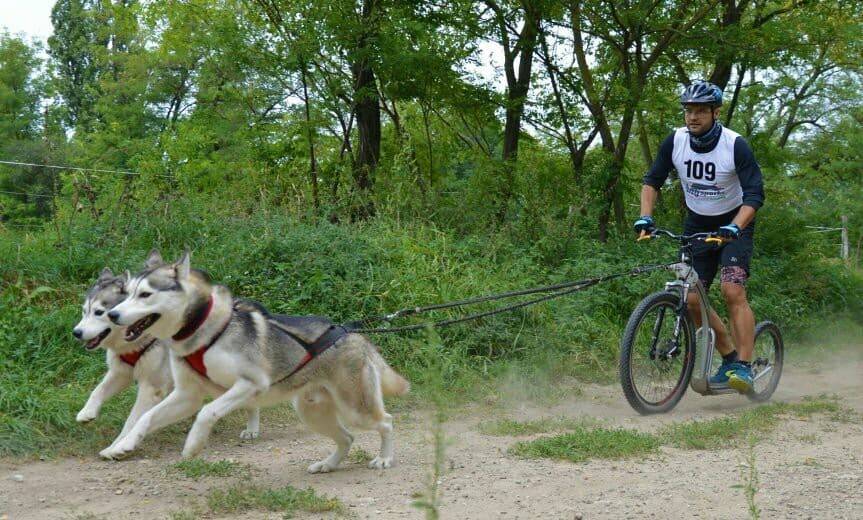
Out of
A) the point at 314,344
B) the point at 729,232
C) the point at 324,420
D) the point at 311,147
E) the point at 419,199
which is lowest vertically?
the point at 324,420

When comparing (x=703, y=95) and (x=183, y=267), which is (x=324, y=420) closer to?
(x=183, y=267)

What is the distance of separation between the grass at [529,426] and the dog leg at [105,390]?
2.49 m

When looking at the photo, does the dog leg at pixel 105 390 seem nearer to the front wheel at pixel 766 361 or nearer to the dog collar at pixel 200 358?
the dog collar at pixel 200 358

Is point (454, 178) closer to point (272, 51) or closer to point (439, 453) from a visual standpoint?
point (272, 51)

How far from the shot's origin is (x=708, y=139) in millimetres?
6672

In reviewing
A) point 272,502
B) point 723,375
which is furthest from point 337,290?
point 272,502

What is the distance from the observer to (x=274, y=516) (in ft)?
13.5

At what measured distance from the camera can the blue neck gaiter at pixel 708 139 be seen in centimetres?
666

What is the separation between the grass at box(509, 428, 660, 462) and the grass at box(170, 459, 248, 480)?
1.75m

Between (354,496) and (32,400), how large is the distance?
2641 mm

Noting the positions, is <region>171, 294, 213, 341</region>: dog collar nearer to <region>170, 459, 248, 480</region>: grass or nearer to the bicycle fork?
<region>170, 459, 248, 480</region>: grass

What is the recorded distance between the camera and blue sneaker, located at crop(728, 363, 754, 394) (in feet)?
22.6

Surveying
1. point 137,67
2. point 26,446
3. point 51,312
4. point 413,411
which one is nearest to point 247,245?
point 51,312

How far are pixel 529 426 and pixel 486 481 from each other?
4.84 feet
